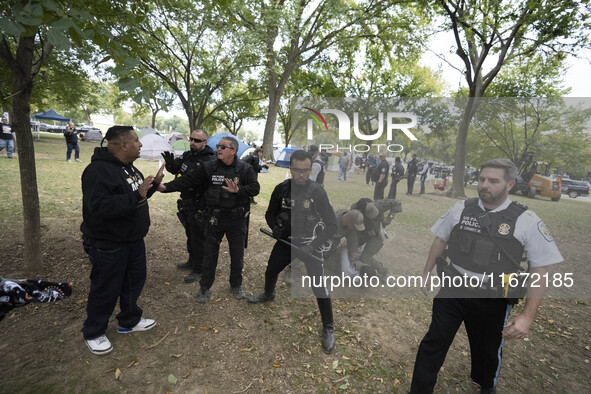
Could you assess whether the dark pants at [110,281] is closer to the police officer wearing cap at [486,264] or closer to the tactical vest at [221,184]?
the tactical vest at [221,184]

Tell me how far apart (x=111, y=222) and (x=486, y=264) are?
341cm

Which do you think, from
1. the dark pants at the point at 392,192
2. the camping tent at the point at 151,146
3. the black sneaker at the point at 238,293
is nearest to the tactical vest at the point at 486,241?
the dark pants at the point at 392,192

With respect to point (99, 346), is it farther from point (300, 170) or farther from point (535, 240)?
point (535, 240)

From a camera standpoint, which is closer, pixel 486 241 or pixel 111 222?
pixel 486 241

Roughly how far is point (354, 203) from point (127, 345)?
324 cm

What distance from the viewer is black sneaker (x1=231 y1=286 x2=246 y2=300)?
13.7 feet

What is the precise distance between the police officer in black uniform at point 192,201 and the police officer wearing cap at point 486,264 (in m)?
3.39

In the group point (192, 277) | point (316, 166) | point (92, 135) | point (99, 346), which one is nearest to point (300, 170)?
point (316, 166)

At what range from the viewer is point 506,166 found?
2479 millimetres

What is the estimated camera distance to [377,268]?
427 centimetres

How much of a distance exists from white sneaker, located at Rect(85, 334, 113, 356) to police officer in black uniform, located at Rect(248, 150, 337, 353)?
2.07 metres

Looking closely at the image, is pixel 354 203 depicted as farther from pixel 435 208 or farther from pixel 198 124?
pixel 198 124

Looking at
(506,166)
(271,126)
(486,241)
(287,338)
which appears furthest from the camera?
(271,126)

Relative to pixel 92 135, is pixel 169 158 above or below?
below
